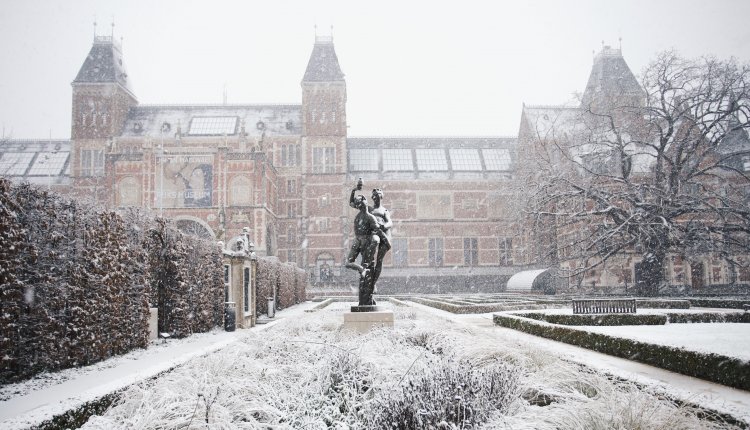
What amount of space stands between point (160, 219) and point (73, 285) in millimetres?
3446

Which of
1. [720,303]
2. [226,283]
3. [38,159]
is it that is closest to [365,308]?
[226,283]

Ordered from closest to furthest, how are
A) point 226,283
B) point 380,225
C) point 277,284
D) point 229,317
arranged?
point 380,225 < point 229,317 < point 226,283 < point 277,284

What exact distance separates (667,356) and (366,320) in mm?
4741

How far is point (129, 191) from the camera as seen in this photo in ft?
107

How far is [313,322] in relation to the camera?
37.8 feet

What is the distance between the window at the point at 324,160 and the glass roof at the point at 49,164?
20.5m

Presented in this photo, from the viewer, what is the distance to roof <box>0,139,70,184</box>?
3988cm

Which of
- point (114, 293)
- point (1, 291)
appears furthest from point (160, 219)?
point (1, 291)

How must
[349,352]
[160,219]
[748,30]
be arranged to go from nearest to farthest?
[349,352], [160,219], [748,30]

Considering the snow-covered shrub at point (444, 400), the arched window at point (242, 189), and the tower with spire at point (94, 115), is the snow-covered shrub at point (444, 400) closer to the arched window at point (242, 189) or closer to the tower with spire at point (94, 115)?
the arched window at point (242, 189)

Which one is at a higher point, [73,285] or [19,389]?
[73,285]

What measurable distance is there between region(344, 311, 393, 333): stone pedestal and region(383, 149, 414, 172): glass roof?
1269 inches

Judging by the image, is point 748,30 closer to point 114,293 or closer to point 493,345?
point 493,345

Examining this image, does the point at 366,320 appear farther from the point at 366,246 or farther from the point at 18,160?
the point at 18,160
